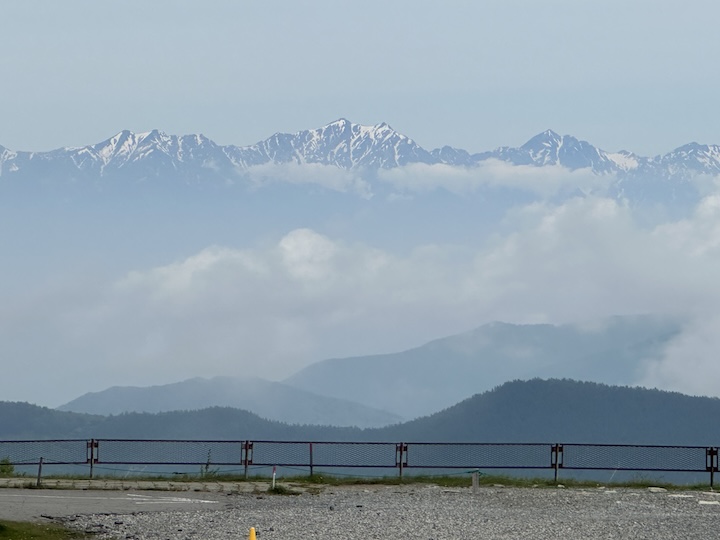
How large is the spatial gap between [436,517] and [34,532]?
10.4 m

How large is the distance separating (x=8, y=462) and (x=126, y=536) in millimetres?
17878

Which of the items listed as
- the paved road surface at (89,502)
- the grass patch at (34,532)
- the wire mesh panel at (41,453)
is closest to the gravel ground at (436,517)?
the grass patch at (34,532)

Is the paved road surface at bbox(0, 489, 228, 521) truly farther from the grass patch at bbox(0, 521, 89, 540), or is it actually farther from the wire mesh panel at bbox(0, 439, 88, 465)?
the wire mesh panel at bbox(0, 439, 88, 465)

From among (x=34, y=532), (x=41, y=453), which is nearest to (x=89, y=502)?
(x=34, y=532)

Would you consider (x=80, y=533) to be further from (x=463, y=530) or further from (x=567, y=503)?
(x=567, y=503)

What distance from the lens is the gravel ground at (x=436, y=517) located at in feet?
101

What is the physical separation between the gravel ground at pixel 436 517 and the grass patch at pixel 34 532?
0.71 m

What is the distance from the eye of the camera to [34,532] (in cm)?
2975

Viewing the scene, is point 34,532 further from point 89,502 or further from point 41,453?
point 41,453

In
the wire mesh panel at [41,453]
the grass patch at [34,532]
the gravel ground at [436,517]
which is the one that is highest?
the wire mesh panel at [41,453]

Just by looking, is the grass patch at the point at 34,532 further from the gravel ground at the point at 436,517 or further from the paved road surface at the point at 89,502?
the paved road surface at the point at 89,502

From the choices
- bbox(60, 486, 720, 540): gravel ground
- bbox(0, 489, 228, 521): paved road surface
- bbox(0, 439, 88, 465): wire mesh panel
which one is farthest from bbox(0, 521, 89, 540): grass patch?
bbox(0, 439, 88, 465): wire mesh panel

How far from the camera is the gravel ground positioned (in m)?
30.8

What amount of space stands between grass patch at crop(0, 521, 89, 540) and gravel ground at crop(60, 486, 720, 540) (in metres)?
0.71
